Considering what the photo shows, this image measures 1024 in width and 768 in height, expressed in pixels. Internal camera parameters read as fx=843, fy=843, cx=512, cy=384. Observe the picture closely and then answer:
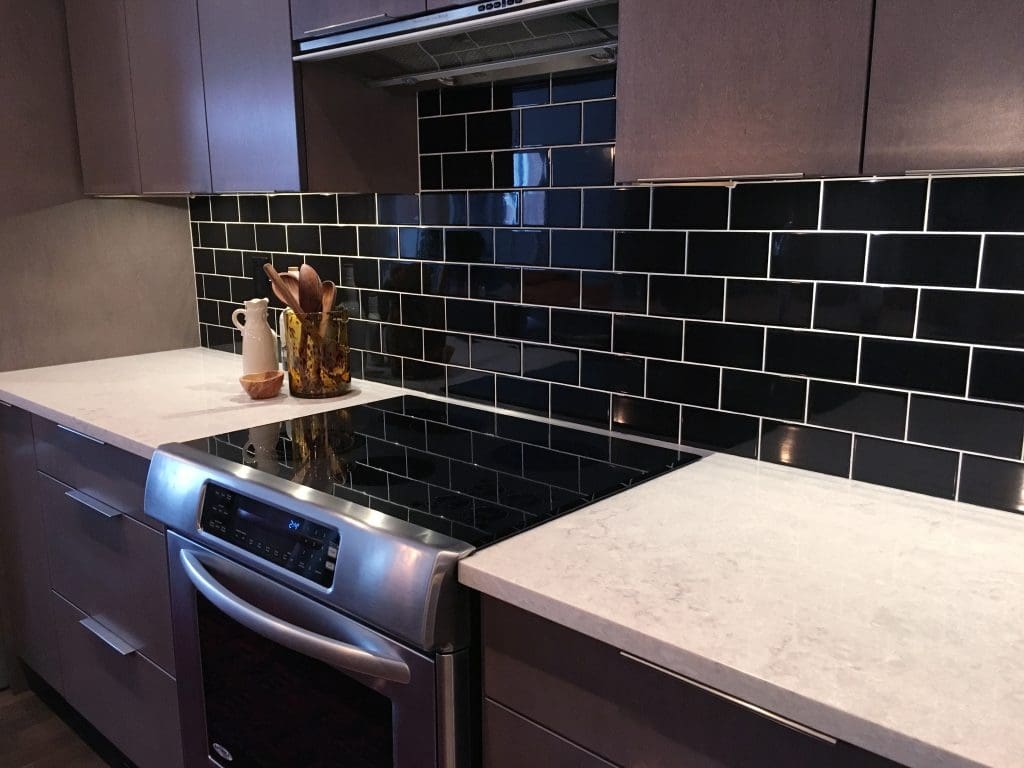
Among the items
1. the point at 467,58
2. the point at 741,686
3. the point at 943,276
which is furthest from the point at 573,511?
the point at 467,58

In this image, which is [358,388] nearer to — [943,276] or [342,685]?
[342,685]

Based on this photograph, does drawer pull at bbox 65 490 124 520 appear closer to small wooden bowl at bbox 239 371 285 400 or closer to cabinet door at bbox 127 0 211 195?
small wooden bowl at bbox 239 371 285 400

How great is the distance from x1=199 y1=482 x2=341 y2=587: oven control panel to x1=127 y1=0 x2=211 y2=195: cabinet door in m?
0.93

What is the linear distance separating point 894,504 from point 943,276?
1.21 ft

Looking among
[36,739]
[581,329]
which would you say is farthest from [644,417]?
[36,739]

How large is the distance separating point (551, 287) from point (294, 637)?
93 centimetres

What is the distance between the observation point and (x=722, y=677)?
34.7 inches

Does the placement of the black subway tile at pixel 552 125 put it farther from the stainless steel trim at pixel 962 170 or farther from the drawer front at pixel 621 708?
the drawer front at pixel 621 708

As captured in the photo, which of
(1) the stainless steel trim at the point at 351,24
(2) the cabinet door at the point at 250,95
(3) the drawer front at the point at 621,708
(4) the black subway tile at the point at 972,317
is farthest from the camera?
(2) the cabinet door at the point at 250,95

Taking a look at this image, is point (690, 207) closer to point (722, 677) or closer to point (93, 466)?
point (722, 677)

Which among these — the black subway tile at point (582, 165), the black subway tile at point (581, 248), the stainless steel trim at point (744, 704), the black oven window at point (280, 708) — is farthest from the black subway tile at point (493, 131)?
the stainless steel trim at point (744, 704)

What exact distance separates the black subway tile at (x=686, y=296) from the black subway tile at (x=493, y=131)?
48 centimetres

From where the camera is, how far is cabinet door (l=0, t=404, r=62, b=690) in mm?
2205

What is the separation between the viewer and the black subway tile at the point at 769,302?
148 cm
